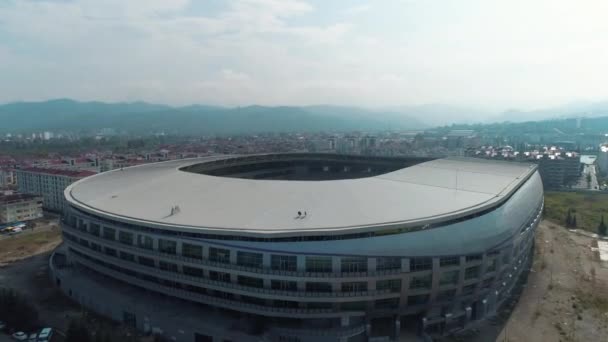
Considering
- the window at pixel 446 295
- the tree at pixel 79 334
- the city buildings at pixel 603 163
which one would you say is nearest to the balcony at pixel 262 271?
the window at pixel 446 295

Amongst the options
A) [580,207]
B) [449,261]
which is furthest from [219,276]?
[580,207]

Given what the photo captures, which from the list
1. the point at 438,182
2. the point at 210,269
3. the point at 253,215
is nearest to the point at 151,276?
the point at 210,269

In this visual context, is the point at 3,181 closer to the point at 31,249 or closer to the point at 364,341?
the point at 31,249

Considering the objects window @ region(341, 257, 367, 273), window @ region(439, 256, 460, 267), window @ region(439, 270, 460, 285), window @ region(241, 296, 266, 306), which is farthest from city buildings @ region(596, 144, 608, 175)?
window @ region(241, 296, 266, 306)

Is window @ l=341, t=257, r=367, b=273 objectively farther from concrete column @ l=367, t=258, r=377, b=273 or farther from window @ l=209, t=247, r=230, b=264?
window @ l=209, t=247, r=230, b=264

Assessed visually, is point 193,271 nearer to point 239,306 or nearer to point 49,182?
point 239,306
